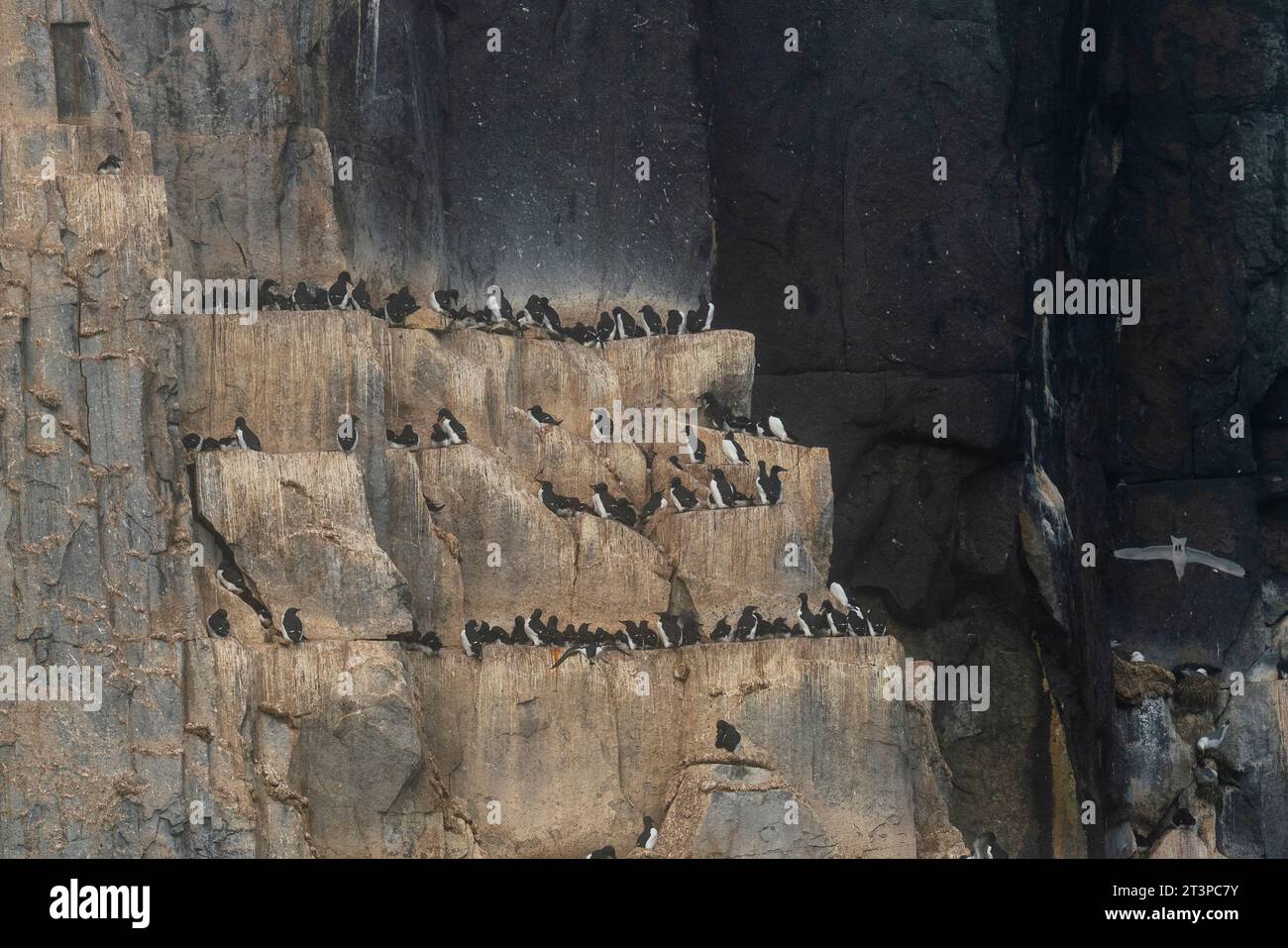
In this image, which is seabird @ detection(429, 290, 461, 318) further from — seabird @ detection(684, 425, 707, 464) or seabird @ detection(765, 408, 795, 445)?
seabird @ detection(765, 408, 795, 445)

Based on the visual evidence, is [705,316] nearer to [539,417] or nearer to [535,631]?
[539,417]

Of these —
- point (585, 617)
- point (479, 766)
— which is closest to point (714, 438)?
point (585, 617)

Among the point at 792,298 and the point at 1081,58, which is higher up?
the point at 1081,58

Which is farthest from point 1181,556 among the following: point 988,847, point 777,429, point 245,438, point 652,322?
point 245,438

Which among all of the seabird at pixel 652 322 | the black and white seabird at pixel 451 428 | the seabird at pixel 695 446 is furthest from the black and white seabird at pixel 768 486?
the black and white seabird at pixel 451 428

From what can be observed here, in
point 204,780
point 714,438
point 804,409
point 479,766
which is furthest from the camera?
point 804,409

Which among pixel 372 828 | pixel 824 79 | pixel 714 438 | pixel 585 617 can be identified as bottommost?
pixel 372 828

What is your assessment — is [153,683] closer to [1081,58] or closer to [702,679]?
[702,679]
